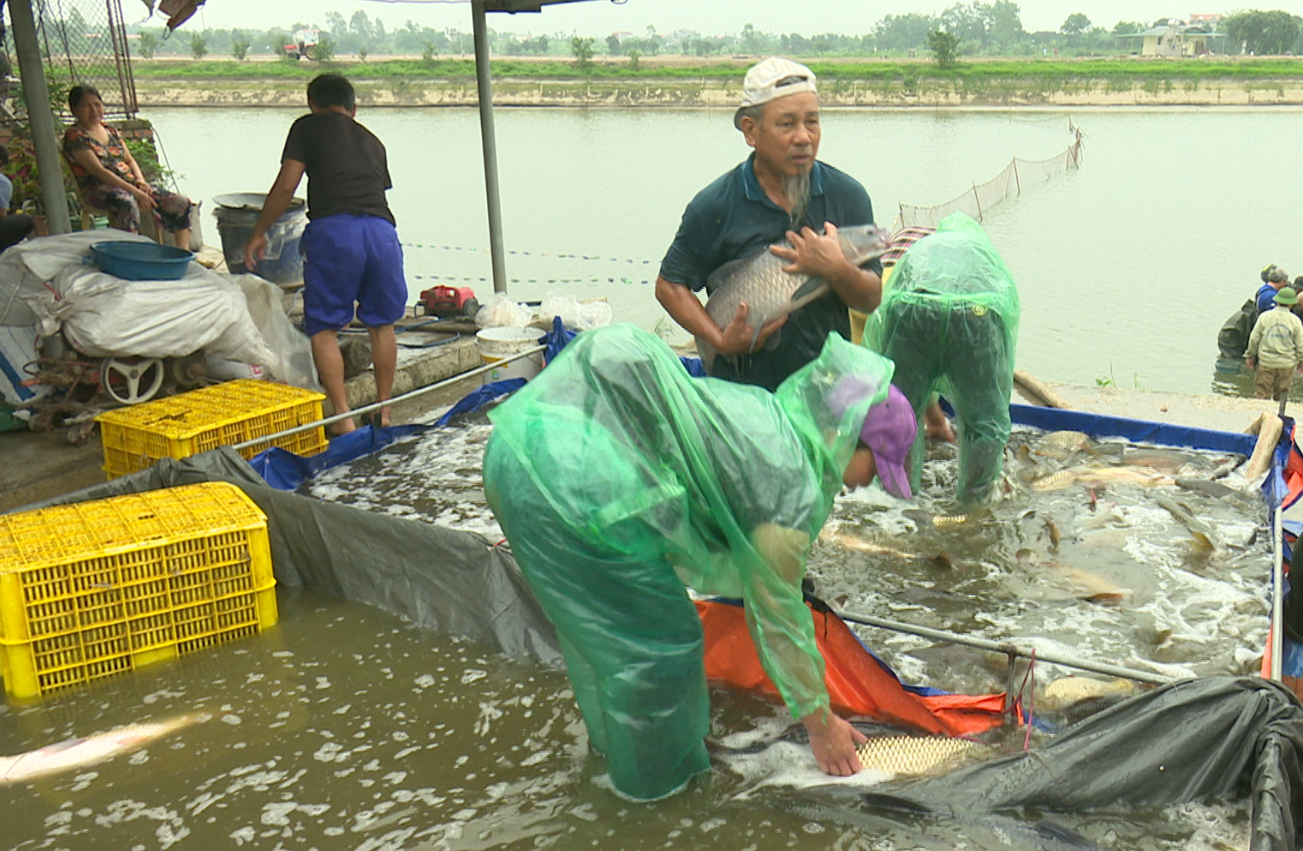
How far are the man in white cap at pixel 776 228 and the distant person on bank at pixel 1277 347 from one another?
25.7ft

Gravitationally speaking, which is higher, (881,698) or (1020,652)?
(1020,652)

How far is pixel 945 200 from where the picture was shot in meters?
20.7

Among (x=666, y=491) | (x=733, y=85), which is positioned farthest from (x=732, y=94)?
(x=666, y=491)

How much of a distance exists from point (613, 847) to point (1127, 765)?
1.21 m

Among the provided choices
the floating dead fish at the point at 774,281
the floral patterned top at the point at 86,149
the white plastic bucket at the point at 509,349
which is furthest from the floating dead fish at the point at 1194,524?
the floral patterned top at the point at 86,149

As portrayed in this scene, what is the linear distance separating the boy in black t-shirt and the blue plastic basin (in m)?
0.49

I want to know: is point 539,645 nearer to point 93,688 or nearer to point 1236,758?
point 93,688

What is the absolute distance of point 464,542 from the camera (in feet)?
11.5

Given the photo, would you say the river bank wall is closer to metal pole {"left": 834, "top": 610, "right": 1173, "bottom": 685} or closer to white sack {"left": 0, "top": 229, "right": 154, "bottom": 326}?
white sack {"left": 0, "top": 229, "right": 154, "bottom": 326}

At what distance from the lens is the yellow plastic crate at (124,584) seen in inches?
120

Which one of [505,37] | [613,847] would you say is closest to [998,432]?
[613,847]

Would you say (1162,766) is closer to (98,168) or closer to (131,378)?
(131,378)

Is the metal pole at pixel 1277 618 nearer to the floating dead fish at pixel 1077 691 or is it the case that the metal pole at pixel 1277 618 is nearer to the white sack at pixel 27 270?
the floating dead fish at pixel 1077 691

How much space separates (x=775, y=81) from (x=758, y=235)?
44 centimetres
